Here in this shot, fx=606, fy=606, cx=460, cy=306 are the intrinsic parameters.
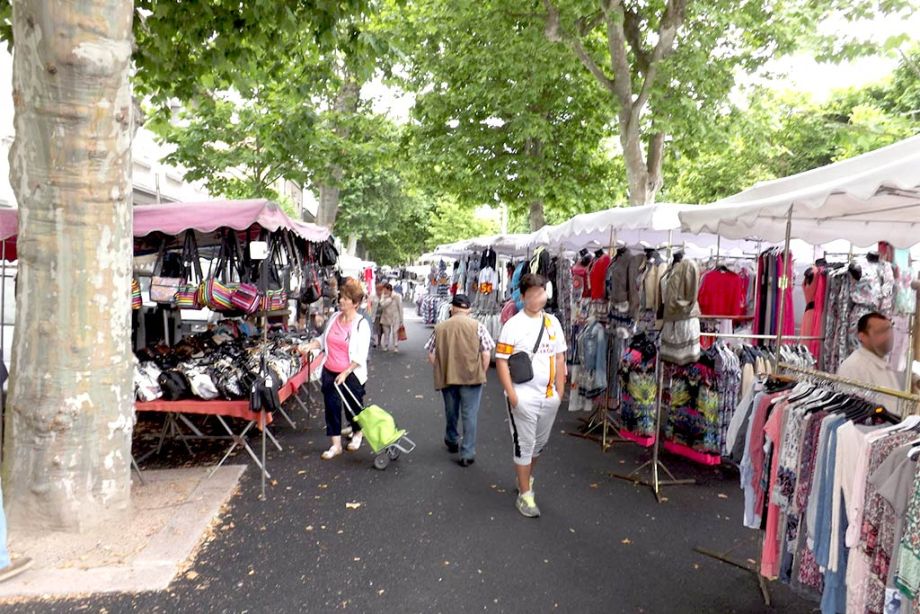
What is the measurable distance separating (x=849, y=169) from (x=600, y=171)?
14004 millimetres

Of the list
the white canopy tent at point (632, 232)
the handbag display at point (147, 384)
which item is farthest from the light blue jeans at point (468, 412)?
the handbag display at point (147, 384)

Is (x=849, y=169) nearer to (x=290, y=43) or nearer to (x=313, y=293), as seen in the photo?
(x=313, y=293)

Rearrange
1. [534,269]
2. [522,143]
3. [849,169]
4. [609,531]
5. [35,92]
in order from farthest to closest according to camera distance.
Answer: [522,143]
[534,269]
[609,531]
[35,92]
[849,169]

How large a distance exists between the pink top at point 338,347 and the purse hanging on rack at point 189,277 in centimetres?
129

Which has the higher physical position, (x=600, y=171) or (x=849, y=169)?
(x=600, y=171)

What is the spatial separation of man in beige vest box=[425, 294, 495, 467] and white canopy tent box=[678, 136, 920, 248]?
229cm

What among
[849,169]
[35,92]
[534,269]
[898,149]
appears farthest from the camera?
[534,269]

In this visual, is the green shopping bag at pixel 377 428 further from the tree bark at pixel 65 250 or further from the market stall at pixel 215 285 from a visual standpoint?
the tree bark at pixel 65 250

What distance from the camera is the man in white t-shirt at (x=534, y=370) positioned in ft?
15.1

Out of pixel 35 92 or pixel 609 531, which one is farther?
pixel 609 531

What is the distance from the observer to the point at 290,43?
301 inches

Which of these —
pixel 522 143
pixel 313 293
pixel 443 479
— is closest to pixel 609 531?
pixel 443 479

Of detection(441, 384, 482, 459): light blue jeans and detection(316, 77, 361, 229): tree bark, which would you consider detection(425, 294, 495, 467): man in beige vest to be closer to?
detection(441, 384, 482, 459): light blue jeans

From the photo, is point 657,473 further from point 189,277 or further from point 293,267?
point 189,277
